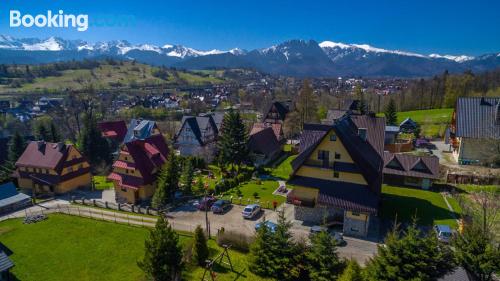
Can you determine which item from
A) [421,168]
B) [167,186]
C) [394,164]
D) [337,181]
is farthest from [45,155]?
[421,168]

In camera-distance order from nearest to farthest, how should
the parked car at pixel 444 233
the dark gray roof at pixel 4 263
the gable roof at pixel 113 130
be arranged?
the dark gray roof at pixel 4 263 < the parked car at pixel 444 233 < the gable roof at pixel 113 130

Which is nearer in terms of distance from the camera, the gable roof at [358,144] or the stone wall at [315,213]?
the gable roof at [358,144]

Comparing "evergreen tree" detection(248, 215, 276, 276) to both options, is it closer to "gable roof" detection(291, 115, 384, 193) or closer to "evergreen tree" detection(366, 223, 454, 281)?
"evergreen tree" detection(366, 223, 454, 281)

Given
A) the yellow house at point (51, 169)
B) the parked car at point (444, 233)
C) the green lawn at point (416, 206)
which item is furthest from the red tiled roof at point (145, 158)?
the parked car at point (444, 233)

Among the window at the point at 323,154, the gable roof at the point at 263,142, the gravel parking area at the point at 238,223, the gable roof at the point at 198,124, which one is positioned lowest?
the gravel parking area at the point at 238,223

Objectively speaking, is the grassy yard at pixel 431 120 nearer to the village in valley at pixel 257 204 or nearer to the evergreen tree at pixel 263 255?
the village in valley at pixel 257 204

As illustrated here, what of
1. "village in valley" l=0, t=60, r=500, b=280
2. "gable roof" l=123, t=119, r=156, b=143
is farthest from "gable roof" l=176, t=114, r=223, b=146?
"gable roof" l=123, t=119, r=156, b=143

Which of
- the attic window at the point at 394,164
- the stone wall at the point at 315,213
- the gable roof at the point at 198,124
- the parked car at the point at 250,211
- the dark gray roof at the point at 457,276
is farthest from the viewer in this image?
the gable roof at the point at 198,124

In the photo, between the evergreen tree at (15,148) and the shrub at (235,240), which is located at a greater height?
the evergreen tree at (15,148)
